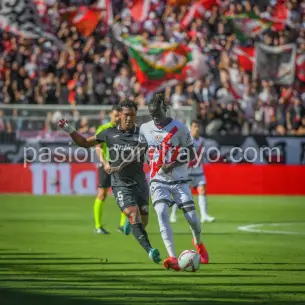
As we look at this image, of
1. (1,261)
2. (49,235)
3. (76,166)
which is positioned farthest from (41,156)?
(1,261)

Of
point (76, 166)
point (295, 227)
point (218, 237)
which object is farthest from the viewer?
point (76, 166)

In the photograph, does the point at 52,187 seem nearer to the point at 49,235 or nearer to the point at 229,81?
the point at 229,81

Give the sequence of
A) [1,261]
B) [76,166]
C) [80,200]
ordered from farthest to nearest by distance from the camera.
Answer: [76,166] → [80,200] → [1,261]

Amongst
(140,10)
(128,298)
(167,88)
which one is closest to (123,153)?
(128,298)

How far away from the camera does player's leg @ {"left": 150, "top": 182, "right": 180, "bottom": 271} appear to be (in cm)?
1202

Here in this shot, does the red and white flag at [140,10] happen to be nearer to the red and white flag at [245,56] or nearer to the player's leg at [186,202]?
the red and white flag at [245,56]

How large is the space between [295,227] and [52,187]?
35.0 feet

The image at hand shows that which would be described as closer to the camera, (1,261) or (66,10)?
(1,261)

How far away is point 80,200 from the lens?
26.0 m

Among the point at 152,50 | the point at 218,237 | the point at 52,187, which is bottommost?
the point at 52,187

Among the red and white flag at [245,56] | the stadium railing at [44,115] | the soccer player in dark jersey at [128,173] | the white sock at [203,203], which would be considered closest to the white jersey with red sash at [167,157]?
the soccer player in dark jersey at [128,173]

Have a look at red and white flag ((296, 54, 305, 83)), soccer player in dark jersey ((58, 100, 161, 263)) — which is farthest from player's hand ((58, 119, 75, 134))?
red and white flag ((296, 54, 305, 83))

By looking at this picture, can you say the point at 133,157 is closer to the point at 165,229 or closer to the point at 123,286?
the point at 165,229

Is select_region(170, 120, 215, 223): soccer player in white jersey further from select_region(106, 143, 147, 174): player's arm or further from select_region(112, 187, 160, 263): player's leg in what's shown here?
select_region(112, 187, 160, 263): player's leg
